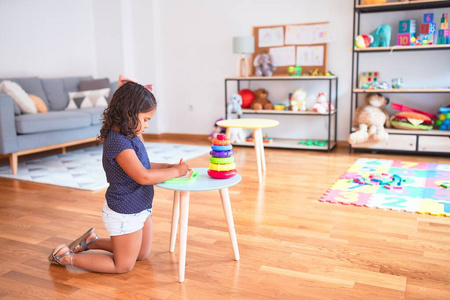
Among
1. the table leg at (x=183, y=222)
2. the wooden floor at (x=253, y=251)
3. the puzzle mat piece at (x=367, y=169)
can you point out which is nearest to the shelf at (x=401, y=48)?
the puzzle mat piece at (x=367, y=169)

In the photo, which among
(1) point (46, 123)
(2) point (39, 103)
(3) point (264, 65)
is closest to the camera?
(1) point (46, 123)

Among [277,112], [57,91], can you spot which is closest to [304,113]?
[277,112]

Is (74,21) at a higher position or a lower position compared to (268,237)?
higher

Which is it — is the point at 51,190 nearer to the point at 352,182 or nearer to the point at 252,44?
the point at 352,182

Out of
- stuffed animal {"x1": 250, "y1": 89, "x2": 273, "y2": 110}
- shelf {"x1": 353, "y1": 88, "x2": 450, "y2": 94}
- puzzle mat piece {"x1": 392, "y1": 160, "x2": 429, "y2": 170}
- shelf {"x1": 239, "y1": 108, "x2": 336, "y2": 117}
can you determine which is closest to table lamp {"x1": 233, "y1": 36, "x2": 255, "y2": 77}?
stuffed animal {"x1": 250, "y1": 89, "x2": 273, "y2": 110}

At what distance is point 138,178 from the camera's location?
1.68 m

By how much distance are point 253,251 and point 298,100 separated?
292 cm

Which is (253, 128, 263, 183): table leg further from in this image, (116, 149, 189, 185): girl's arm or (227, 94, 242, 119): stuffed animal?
(116, 149, 189, 185): girl's arm

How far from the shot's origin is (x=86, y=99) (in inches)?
188

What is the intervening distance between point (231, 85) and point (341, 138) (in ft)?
4.77

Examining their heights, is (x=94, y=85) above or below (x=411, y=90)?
above

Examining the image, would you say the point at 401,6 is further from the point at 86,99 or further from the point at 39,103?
the point at 39,103

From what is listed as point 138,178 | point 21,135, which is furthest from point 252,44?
point 138,178

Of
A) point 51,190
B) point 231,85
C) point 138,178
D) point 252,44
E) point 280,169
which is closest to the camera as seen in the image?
point 138,178
